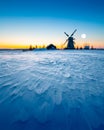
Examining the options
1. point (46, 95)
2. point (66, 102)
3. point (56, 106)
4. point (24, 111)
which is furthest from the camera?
point (46, 95)

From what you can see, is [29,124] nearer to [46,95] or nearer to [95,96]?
[46,95]

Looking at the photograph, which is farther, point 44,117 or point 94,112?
point 94,112

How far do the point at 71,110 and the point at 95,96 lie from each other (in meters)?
1.62

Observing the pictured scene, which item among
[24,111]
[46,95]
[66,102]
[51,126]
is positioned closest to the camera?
[51,126]

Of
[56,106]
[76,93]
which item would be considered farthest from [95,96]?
[56,106]

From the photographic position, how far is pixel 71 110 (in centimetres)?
400

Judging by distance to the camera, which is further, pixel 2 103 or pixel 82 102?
pixel 82 102

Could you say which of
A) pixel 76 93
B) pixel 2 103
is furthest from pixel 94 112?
pixel 2 103

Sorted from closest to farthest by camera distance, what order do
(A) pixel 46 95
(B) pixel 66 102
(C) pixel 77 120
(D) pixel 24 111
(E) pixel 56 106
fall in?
(C) pixel 77 120 < (D) pixel 24 111 < (E) pixel 56 106 < (B) pixel 66 102 < (A) pixel 46 95

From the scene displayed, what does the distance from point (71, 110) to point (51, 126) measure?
1079 millimetres

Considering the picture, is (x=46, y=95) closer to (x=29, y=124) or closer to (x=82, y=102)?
(x=82, y=102)

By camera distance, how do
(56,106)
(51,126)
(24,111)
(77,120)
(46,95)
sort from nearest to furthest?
(51,126), (77,120), (24,111), (56,106), (46,95)

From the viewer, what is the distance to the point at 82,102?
4562 mm

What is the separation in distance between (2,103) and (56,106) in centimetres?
185
